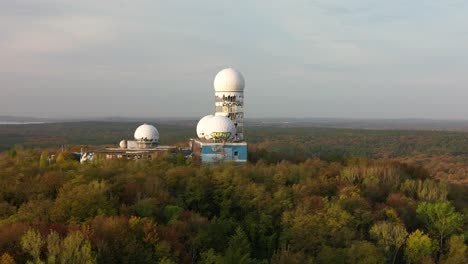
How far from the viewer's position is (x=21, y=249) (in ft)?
81.5

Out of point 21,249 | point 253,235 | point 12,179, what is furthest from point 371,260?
point 12,179

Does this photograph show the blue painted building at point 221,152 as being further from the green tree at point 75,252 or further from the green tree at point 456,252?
the green tree at point 75,252

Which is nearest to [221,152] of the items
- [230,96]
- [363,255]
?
[230,96]

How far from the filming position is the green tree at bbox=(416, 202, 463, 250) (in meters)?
36.6

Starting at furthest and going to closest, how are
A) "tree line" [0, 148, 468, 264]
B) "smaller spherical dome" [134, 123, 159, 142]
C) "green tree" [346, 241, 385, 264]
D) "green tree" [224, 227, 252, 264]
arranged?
"smaller spherical dome" [134, 123, 159, 142] < "green tree" [346, 241, 385, 264] < "green tree" [224, 227, 252, 264] < "tree line" [0, 148, 468, 264]

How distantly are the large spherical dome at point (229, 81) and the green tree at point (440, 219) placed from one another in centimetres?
2362

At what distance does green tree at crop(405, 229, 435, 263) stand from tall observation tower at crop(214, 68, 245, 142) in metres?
23.5

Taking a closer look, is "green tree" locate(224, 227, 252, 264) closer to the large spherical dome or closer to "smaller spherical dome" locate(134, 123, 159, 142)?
"smaller spherical dome" locate(134, 123, 159, 142)

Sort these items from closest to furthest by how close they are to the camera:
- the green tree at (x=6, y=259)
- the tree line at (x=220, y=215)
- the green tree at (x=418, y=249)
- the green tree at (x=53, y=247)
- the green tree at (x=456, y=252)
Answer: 1. the green tree at (x=6, y=259)
2. the green tree at (x=53, y=247)
3. the tree line at (x=220, y=215)
4. the green tree at (x=456, y=252)
5. the green tree at (x=418, y=249)

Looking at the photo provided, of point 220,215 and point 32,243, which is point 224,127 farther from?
point 32,243

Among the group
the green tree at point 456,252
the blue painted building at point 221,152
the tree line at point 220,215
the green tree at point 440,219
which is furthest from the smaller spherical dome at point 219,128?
the green tree at point 456,252

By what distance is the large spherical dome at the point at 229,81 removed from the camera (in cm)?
5241

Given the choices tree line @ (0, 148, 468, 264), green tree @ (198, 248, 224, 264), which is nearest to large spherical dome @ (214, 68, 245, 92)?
tree line @ (0, 148, 468, 264)

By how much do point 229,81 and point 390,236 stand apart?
25825 mm
